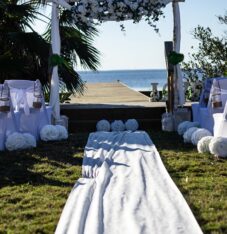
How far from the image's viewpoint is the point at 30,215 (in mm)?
4160

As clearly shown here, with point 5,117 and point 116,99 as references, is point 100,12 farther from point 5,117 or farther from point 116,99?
point 116,99

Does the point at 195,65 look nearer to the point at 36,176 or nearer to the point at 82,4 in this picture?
the point at 82,4

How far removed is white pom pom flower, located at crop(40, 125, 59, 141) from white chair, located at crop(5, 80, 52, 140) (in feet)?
0.43

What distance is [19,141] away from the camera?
7438mm

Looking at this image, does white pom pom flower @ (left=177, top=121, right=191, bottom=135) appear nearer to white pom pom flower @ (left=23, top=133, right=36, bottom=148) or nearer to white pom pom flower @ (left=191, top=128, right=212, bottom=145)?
white pom pom flower @ (left=191, top=128, right=212, bottom=145)

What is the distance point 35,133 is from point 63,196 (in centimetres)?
384

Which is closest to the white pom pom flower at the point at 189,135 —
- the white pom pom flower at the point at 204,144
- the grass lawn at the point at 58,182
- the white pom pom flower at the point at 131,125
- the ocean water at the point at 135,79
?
the grass lawn at the point at 58,182

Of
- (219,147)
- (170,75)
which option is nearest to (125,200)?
(219,147)

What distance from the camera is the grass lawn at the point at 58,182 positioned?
3988 mm

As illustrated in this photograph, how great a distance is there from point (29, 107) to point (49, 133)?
62 centimetres

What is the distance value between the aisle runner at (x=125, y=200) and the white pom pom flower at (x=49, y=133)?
A: 5.75 feet

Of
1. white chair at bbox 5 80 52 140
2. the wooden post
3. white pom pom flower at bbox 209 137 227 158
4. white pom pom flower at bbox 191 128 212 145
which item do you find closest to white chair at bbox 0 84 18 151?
white chair at bbox 5 80 52 140

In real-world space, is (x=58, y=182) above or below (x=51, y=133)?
below

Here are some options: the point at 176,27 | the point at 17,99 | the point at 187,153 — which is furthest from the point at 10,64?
the point at 187,153
